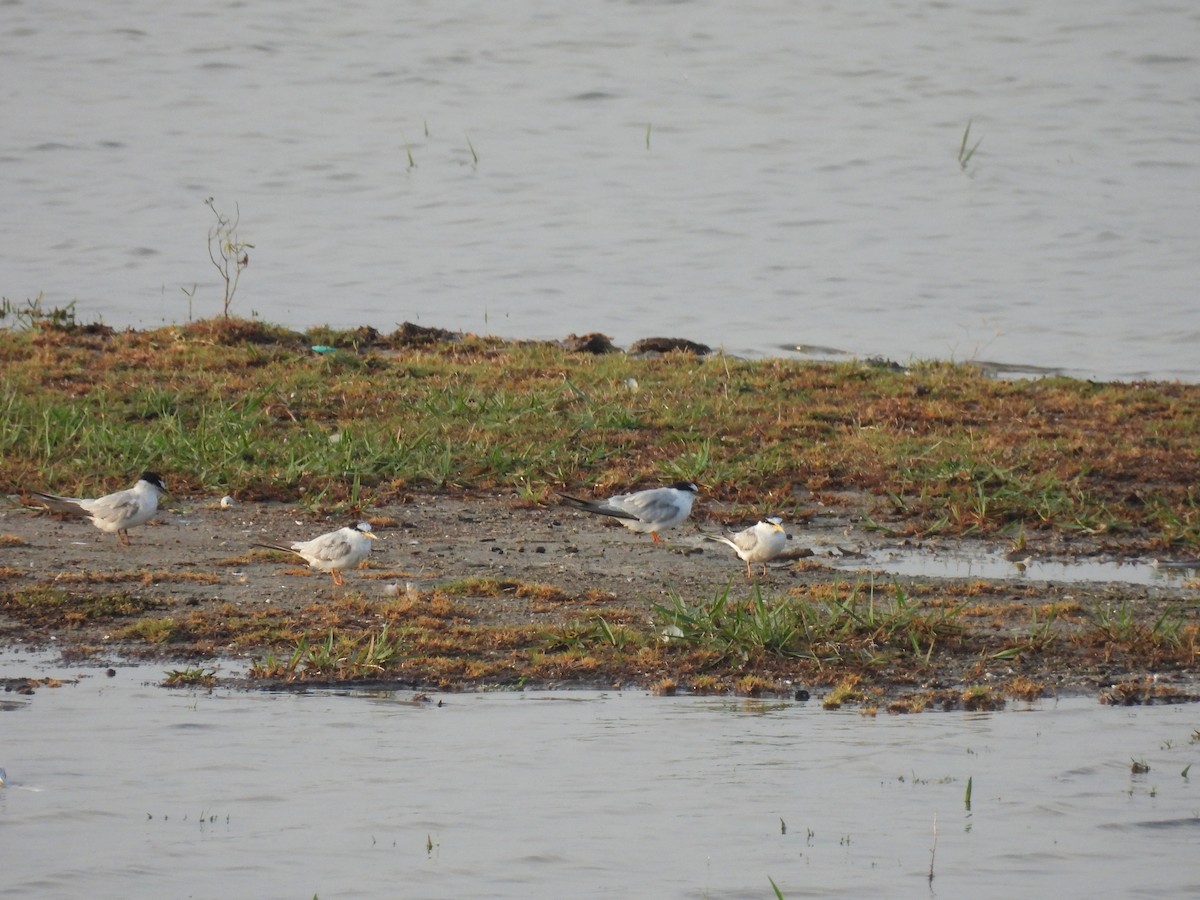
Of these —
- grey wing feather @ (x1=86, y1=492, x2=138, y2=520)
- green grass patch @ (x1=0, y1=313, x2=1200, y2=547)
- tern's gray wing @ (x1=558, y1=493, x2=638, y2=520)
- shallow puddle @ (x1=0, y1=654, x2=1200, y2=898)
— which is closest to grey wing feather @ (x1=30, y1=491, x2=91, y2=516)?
grey wing feather @ (x1=86, y1=492, x2=138, y2=520)

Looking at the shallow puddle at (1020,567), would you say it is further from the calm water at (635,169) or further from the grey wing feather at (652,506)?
the calm water at (635,169)

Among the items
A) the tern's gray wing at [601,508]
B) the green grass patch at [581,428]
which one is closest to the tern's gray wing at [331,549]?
the green grass patch at [581,428]

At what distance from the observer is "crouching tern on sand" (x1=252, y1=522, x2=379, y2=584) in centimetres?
827

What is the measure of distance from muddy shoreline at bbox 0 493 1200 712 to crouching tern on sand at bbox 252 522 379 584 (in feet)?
0.36

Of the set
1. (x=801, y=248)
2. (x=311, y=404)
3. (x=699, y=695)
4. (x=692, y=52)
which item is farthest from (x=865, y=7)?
(x=699, y=695)

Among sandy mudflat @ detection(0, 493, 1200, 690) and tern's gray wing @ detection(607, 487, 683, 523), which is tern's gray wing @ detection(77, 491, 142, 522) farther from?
tern's gray wing @ detection(607, 487, 683, 523)

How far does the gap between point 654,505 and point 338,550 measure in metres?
1.76

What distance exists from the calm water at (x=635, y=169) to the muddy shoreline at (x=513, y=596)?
18.8 feet

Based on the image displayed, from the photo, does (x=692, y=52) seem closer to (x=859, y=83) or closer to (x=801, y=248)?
(x=859, y=83)

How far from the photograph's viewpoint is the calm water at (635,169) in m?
17.1

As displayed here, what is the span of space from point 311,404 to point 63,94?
1597cm

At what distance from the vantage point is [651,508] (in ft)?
29.9

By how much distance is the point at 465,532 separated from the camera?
31.2 ft

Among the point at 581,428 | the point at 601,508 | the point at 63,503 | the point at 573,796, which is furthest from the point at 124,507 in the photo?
Result: the point at 573,796
